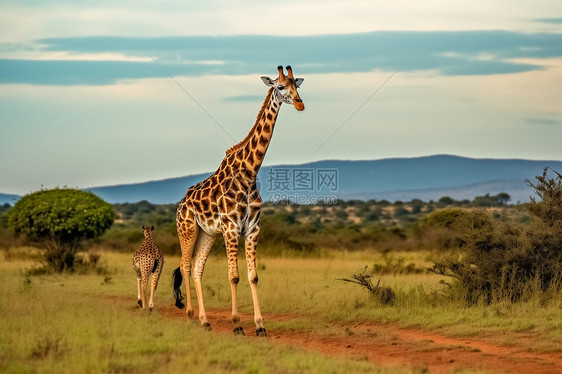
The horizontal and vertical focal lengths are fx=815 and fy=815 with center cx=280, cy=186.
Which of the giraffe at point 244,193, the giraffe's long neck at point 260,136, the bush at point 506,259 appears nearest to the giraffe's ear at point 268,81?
the giraffe at point 244,193

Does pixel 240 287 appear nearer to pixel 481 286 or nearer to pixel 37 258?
pixel 481 286

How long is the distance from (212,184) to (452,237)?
70.7 feet

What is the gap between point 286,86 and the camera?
11.9 meters

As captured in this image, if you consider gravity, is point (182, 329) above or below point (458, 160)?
below

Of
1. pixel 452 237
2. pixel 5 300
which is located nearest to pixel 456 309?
pixel 5 300

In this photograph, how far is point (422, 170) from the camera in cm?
12262

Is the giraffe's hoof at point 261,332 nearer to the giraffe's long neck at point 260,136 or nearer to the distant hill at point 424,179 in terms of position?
the giraffe's long neck at point 260,136

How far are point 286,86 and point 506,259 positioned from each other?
5449 millimetres

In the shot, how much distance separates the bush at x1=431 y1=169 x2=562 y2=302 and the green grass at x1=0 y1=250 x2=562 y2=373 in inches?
21.0

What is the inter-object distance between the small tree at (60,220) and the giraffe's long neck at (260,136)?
36.2 feet

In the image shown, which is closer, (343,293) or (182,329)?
(182,329)

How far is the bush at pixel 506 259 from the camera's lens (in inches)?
567

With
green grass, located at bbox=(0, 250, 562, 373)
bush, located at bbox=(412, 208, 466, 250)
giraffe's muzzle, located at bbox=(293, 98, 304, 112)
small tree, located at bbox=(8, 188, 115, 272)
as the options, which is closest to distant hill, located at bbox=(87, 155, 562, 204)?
bush, located at bbox=(412, 208, 466, 250)

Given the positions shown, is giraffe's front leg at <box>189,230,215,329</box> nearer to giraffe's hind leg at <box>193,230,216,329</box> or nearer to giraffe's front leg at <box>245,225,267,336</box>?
giraffe's hind leg at <box>193,230,216,329</box>
